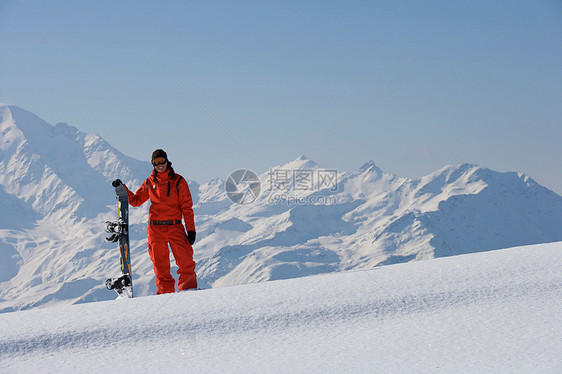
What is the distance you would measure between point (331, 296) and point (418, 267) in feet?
4.78

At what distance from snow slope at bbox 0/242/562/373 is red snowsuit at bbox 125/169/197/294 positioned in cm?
200

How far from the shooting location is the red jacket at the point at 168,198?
302 inches

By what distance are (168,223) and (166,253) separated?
0.48 metres

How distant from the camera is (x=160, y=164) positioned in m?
7.61

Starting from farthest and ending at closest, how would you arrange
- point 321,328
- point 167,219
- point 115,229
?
point 115,229, point 167,219, point 321,328

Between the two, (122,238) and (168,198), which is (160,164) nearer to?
(168,198)

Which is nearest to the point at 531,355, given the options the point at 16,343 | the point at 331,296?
the point at 331,296

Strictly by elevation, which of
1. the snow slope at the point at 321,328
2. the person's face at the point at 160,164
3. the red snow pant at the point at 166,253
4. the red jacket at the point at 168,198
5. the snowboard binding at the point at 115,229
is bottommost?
the snow slope at the point at 321,328

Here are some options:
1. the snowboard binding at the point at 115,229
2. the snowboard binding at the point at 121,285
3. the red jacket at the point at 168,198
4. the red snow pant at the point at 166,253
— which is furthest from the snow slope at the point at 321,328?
the snowboard binding at the point at 115,229

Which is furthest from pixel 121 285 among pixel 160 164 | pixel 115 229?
pixel 160 164

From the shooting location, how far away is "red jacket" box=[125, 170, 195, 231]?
767 centimetres

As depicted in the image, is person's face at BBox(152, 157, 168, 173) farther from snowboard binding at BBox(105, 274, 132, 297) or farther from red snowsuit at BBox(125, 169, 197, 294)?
snowboard binding at BBox(105, 274, 132, 297)

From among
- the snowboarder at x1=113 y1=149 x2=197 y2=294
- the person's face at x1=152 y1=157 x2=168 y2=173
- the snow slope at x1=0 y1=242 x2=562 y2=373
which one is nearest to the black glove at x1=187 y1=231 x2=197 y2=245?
the snowboarder at x1=113 y1=149 x2=197 y2=294

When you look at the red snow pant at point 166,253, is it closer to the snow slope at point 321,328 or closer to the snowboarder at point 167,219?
the snowboarder at point 167,219
